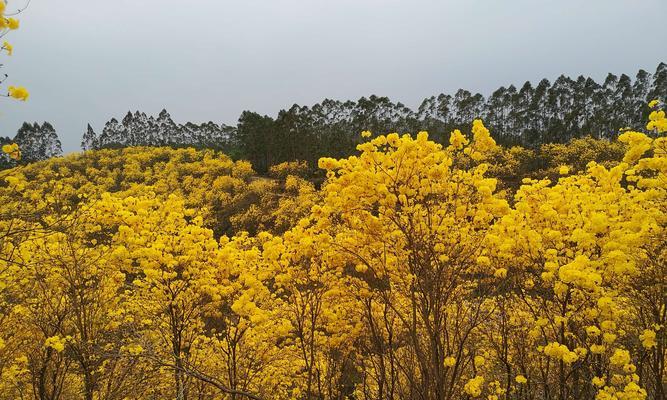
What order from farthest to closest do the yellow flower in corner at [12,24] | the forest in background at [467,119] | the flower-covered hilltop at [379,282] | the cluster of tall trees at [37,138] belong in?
1. the cluster of tall trees at [37,138]
2. the forest in background at [467,119]
3. the flower-covered hilltop at [379,282]
4. the yellow flower in corner at [12,24]

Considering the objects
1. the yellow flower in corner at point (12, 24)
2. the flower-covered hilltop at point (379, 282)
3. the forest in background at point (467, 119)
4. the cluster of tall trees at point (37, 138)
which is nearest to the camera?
the yellow flower in corner at point (12, 24)

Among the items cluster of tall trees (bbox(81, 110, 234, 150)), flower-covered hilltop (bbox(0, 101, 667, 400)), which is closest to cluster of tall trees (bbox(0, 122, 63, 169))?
cluster of tall trees (bbox(81, 110, 234, 150))

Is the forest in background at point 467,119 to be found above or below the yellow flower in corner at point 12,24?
above

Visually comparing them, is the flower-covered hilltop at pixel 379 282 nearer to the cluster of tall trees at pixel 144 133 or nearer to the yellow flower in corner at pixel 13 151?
the yellow flower in corner at pixel 13 151

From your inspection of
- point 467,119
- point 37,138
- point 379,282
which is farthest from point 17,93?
point 37,138

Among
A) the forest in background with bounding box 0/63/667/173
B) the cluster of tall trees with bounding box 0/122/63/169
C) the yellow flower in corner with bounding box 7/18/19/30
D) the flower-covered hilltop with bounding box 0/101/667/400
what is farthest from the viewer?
the cluster of tall trees with bounding box 0/122/63/169

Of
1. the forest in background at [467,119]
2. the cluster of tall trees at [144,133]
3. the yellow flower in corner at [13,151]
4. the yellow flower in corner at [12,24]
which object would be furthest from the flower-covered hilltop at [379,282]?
the cluster of tall trees at [144,133]

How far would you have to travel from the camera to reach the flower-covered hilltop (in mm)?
5328

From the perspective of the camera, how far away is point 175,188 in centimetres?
4409

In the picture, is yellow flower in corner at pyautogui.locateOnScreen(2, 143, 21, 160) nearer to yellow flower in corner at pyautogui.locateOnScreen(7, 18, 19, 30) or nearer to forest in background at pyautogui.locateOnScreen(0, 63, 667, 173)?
yellow flower in corner at pyautogui.locateOnScreen(7, 18, 19, 30)

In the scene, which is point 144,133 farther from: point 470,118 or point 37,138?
point 470,118

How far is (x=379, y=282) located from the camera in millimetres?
7836

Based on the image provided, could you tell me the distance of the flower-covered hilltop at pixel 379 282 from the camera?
533 centimetres

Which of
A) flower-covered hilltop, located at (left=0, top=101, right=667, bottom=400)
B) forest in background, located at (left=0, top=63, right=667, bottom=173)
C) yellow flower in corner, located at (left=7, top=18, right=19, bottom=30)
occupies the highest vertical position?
forest in background, located at (left=0, top=63, right=667, bottom=173)
